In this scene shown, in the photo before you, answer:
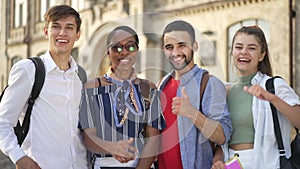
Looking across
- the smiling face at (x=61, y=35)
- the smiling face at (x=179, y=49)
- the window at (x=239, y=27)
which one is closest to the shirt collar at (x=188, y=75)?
the smiling face at (x=179, y=49)

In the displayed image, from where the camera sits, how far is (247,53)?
10.9 feet

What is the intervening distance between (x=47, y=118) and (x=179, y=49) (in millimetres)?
974

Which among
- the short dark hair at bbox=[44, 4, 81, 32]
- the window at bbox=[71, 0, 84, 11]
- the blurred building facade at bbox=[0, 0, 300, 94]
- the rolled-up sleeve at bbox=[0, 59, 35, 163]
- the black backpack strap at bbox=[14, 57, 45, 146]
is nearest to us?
the rolled-up sleeve at bbox=[0, 59, 35, 163]

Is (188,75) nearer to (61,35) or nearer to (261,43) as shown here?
(261,43)

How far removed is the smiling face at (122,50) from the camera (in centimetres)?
323

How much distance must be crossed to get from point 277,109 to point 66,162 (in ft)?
4.58

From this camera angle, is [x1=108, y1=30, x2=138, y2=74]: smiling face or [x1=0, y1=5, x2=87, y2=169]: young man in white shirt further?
[x1=108, y1=30, x2=138, y2=74]: smiling face

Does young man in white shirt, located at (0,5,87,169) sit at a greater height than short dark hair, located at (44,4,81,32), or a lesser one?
lesser

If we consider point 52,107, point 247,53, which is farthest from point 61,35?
point 247,53

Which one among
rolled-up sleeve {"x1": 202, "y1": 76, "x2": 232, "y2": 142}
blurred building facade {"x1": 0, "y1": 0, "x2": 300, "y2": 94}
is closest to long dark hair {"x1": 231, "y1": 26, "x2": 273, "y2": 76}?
rolled-up sleeve {"x1": 202, "y1": 76, "x2": 232, "y2": 142}

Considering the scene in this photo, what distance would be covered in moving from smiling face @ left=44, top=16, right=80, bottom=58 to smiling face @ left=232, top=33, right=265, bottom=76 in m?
1.13

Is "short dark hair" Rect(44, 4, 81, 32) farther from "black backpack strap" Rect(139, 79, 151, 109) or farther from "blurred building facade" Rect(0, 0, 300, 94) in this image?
"blurred building facade" Rect(0, 0, 300, 94)

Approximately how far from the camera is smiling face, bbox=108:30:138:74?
10.6 feet

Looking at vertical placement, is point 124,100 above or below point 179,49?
below
